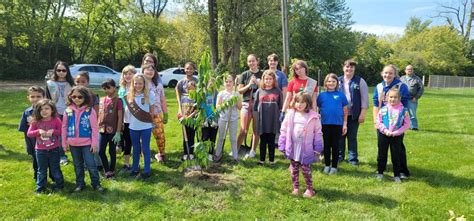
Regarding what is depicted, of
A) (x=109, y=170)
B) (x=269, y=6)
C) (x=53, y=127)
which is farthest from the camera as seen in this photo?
(x=269, y=6)

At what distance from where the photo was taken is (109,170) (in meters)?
5.54

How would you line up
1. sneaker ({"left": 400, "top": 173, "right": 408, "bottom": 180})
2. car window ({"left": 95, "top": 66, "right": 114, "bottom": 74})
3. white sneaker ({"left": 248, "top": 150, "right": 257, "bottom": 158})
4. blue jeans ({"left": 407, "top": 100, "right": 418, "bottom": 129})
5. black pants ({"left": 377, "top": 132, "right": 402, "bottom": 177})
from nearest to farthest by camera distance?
black pants ({"left": 377, "top": 132, "right": 402, "bottom": 177}) < sneaker ({"left": 400, "top": 173, "right": 408, "bottom": 180}) < white sneaker ({"left": 248, "top": 150, "right": 257, "bottom": 158}) < blue jeans ({"left": 407, "top": 100, "right": 418, "bottom": 129}) < car window ({"left": 95, "top": 66, "right": 114, "bottom": 74})

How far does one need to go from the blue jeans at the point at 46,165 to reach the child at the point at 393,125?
175 inches

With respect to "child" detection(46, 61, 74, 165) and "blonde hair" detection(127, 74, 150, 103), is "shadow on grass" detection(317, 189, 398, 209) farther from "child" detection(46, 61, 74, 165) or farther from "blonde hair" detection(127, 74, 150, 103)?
"child" detection(46, 61, 74, 165)

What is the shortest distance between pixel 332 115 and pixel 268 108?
3.28 ft

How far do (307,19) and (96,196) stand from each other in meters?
32.7

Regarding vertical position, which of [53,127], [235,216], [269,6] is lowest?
[235,216]

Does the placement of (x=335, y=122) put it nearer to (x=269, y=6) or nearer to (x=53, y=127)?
(x=53, y=127)

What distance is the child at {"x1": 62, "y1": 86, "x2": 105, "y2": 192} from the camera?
4750mm

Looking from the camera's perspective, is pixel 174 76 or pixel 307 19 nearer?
pixel 174 76

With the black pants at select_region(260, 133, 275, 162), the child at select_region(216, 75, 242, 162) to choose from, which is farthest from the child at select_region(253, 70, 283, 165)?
the child at select_region(216, 75, 242, 162)

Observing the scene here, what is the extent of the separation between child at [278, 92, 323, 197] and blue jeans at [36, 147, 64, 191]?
2994mm

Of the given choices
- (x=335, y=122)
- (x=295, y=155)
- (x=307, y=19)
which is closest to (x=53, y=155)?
(x=295, y=155)

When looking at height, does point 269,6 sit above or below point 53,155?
above
